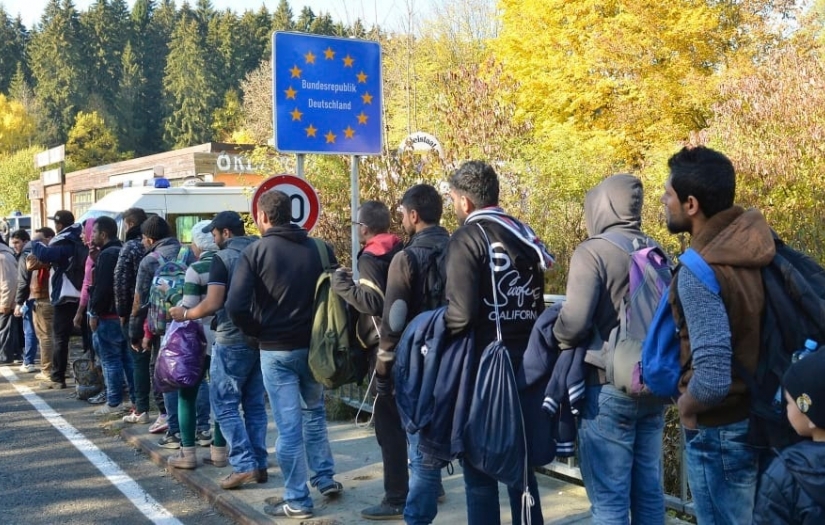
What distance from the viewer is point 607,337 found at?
11.2 feet

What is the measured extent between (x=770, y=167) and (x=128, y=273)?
22.4 ft

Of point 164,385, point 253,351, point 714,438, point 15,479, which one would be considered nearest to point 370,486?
point 253,351

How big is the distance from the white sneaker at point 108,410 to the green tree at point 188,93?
275ft

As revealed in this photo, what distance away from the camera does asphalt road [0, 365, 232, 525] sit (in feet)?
18.1

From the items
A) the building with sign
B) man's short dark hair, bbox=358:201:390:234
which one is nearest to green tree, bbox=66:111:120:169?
the building with sign

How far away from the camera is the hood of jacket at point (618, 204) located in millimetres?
3543

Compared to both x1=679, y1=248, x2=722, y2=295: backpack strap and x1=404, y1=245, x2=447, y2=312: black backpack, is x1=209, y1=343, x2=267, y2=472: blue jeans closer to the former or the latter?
x1=404, y1=245, x2=447, y2=312: black backpack

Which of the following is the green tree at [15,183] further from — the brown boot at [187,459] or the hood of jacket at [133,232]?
the brown boot at [187,459]

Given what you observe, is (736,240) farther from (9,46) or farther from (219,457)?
(9,46)

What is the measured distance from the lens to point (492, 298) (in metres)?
3.72

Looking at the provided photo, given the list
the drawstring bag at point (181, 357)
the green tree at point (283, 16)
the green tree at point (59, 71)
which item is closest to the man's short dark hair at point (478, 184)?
the drawstring bag at point (181, 357)

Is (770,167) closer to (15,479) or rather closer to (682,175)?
(682,175)

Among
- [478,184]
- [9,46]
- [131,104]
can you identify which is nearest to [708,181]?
[478,184]

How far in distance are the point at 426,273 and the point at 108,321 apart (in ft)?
16.5
